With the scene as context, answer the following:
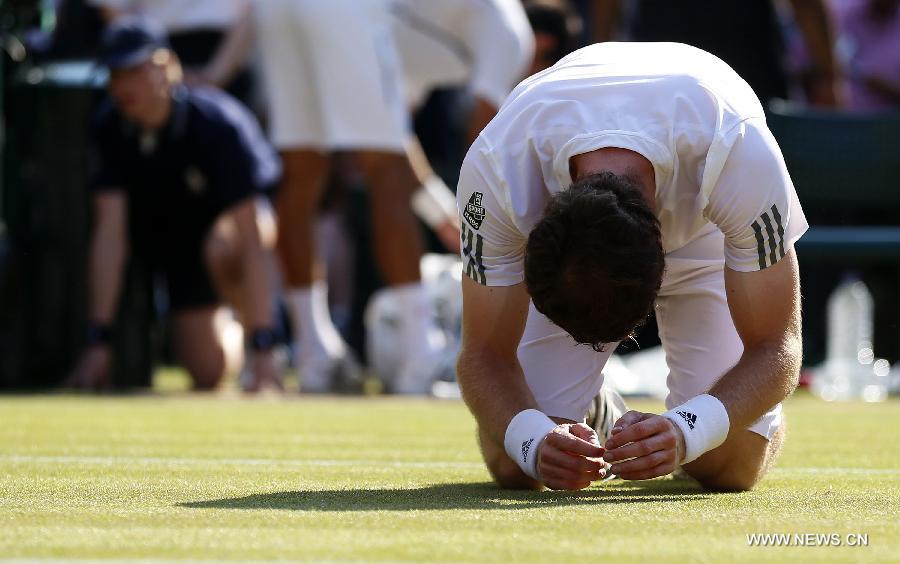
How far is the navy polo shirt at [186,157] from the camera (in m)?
8.45

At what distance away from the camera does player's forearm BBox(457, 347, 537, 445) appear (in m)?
3.94

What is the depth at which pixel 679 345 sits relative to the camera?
4473 millimetres

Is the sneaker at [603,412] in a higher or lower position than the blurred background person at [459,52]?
lower

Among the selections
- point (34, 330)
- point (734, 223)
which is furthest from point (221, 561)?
point (34, 330)

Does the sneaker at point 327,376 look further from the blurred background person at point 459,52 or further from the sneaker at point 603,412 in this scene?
the sneaker at point 603,412

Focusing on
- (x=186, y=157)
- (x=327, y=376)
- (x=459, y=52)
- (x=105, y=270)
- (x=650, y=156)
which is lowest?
(x=327, y=376)

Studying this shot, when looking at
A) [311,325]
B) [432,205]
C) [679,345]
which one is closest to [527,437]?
[679,345]

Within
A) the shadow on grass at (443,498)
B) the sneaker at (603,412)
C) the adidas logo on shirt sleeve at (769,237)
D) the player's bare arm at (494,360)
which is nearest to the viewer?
the shadow on grass at (443,498)

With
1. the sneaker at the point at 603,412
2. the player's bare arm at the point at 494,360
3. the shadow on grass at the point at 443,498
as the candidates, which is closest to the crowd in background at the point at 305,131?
the sneaker at the point at 603,412

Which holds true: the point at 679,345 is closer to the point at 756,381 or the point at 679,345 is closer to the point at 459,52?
the point at 756,381

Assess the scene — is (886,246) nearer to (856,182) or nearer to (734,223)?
(856,182)

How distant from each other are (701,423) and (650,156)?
62 cm

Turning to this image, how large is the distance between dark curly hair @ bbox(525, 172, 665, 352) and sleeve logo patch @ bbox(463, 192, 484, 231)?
31cm

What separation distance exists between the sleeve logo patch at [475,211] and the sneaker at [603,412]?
851 mm
